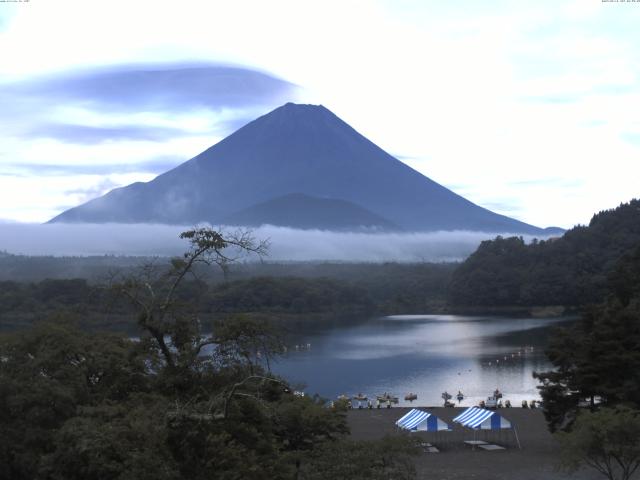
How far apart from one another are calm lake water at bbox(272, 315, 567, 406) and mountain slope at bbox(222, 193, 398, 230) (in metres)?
90.5

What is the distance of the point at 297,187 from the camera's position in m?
144

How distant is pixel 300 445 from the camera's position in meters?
10.0

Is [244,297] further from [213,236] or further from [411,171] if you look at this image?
[411,171]

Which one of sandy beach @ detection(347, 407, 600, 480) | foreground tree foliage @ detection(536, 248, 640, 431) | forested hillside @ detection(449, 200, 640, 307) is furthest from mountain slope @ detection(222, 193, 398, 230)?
foreground tree foliage @ detection(536, 248, 640, 431)

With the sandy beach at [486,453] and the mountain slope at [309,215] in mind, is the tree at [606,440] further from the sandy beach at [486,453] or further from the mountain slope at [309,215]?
the mountain slope at [309,215]

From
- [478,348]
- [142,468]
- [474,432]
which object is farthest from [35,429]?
[478,348]

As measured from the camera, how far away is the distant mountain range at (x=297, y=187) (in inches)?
5477

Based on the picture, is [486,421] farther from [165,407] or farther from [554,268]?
[554,268]

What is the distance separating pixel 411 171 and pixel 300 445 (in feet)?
473

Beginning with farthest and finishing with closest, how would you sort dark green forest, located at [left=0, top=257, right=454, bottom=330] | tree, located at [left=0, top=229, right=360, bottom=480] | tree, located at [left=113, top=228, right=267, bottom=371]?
dark green forest, located at [left=0, top=257, right=454, bottom=330] → tree, located at [left=113, top=228, right=267, bottom=371] → tree, located at [left=0, top=229, right=360, bottom=480]

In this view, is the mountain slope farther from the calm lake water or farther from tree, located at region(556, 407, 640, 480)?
tree, located at region(556, 407, 640, 480)

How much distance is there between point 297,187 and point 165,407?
13890cm

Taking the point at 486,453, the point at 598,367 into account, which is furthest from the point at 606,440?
the point at 486,453

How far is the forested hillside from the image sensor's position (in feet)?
177
